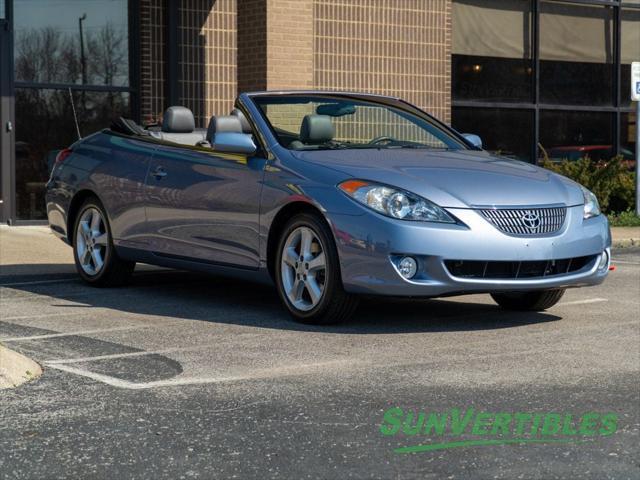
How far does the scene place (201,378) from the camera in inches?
260

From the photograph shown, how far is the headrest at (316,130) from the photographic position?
8.93m

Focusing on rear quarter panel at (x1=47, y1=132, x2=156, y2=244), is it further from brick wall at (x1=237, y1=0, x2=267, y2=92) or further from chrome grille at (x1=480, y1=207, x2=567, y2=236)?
brick wall at (x1=237, y1=0, x2=267, y2=92)

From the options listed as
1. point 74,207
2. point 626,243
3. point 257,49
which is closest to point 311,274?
point 74,207

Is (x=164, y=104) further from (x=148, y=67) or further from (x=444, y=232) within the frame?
(x=444, y=232)

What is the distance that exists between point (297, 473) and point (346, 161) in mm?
3884

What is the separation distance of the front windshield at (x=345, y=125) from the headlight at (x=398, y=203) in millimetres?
920

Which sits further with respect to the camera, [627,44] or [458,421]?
[627,44]

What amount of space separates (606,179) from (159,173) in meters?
10.0

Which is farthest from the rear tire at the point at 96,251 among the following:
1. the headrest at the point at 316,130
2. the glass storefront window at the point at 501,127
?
the glass storefront window at the point at 501,127

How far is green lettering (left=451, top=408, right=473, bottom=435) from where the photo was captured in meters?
5.47

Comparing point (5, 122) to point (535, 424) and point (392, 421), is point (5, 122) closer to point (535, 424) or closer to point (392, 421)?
point (392, 421)

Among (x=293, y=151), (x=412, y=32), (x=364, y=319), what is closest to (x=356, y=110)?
(x=293, y=151)

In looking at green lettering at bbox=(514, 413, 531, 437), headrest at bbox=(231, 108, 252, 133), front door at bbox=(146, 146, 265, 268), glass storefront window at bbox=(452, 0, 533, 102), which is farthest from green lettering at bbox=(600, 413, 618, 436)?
glass storefront window at bbox=(452, 0, 533, 102)

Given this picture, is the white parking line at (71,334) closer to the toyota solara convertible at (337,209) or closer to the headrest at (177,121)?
the toyota solara convertible at (337,209)
